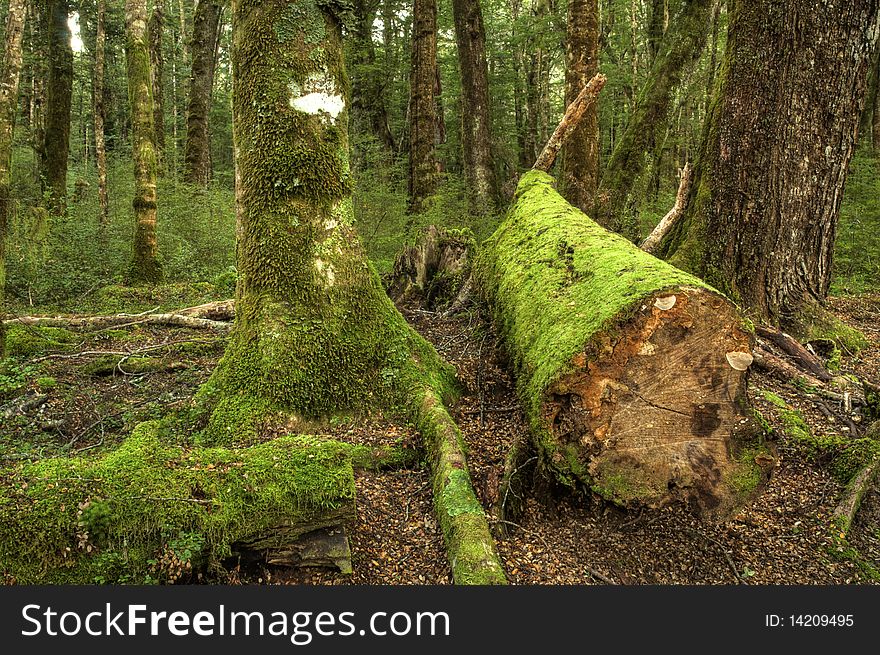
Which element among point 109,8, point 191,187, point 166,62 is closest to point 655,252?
point 191,187

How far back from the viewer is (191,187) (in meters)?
13.5

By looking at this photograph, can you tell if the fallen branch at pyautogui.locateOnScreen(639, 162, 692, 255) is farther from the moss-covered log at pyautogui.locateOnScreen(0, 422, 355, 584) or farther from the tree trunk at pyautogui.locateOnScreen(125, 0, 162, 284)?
the tree trunk at pyautogui.locateOnScreen(125, 0, 162, 284)

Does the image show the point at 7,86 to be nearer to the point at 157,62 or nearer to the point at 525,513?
the point at 525,513

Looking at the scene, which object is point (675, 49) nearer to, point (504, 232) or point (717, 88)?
point (717, 88)

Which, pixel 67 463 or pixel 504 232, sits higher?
pixel 504 232

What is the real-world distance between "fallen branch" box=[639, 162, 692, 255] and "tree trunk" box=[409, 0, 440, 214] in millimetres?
5800

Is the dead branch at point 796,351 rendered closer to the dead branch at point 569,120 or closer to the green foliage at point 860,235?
the dead branch at point 569,120

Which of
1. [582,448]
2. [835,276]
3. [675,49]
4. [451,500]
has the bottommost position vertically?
[451,500]

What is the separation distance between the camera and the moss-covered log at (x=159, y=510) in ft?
8.48

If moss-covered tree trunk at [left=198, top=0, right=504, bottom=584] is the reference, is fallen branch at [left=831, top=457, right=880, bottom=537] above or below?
below

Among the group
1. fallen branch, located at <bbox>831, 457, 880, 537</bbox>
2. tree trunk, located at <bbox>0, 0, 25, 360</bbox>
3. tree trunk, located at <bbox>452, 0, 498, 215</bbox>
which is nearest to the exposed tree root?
fallen branch, located at <bbox>831, 457, 880, 537</bbox>

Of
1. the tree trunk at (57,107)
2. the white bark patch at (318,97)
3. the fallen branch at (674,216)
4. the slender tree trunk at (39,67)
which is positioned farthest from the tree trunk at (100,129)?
the fallen branch at (674,216)

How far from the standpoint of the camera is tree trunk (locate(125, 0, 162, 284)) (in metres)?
9.42

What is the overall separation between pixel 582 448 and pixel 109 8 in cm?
3018
